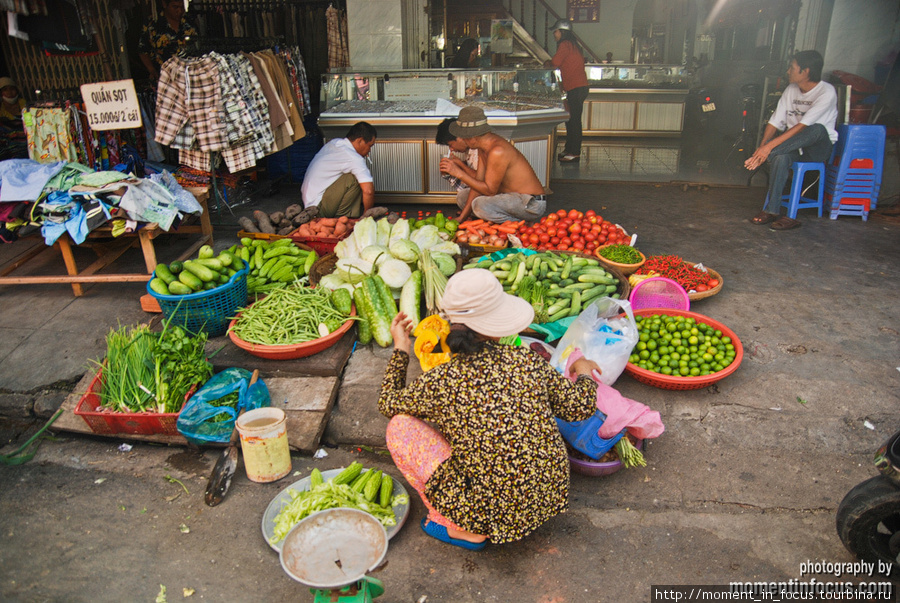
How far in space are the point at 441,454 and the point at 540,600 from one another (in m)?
0.73

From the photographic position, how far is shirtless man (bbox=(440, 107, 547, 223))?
18.6 ft

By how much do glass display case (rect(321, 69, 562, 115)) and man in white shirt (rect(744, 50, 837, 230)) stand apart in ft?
8.53

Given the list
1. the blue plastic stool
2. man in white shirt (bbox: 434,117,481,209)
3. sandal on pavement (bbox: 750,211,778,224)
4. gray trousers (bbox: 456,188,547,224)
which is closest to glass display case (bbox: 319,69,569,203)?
man in white shirt (bbox: 434,117,481,209)

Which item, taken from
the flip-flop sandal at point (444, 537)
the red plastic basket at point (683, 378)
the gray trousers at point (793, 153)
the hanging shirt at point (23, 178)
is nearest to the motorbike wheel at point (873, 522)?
the red plastic basket at point (683, 378)

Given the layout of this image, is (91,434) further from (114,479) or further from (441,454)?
(441,454)

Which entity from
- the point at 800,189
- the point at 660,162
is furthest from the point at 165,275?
the point at 660,162

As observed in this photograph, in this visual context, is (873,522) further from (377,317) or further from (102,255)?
(102,255)

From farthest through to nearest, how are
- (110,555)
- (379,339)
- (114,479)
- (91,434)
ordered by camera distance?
(379,339), (91,434), (114,479), (110,555)

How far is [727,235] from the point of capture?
6.40 metres

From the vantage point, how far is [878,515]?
2400 millimetres

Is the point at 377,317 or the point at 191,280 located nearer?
the point at 191,280

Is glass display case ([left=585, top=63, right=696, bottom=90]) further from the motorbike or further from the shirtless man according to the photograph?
the motorbike

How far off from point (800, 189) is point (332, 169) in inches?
205

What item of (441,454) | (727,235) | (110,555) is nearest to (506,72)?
(727,235)
